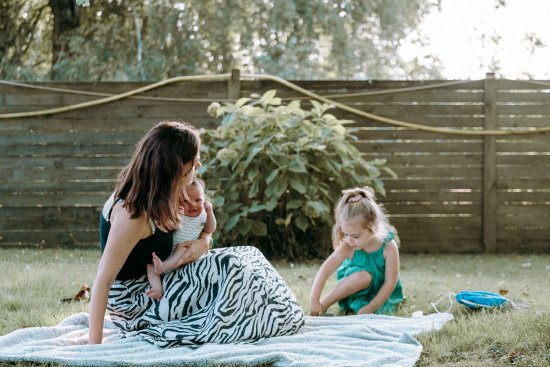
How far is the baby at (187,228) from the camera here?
2928 millimetres

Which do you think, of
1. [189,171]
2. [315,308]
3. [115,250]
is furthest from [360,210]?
[115,250]

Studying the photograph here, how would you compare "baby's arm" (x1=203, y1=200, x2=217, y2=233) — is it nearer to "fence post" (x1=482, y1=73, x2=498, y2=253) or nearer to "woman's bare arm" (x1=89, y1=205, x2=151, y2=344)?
"woman's bare arm" (x1=89, y1=205, x2=151, y2=344)

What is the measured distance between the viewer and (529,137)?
633 cm

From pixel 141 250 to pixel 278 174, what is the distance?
2.75m

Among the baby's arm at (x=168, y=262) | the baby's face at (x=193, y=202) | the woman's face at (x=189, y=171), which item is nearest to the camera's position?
the woman's face at (x=189, y=171)

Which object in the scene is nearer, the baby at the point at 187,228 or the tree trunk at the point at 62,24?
the baby at the point at 187,228

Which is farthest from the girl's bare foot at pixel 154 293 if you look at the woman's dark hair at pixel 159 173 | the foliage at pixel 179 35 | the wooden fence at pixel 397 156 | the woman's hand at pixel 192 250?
the foliage at pixel 179 35

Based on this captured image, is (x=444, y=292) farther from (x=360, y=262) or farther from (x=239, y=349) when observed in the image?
(x=239, y=349)

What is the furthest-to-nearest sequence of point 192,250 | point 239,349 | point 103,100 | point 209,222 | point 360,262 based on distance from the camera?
point 103,100 → point 360,262 → point 209,222 → point 192,250 → point 239,349

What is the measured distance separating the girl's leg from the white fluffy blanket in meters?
0.42

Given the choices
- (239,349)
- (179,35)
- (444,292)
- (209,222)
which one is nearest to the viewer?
(239,349)

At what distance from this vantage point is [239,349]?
8.87 ft

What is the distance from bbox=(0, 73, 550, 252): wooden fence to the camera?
20.5 feet

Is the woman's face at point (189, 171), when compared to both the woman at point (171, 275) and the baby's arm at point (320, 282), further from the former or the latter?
the baby's arm at point (320, 282)
